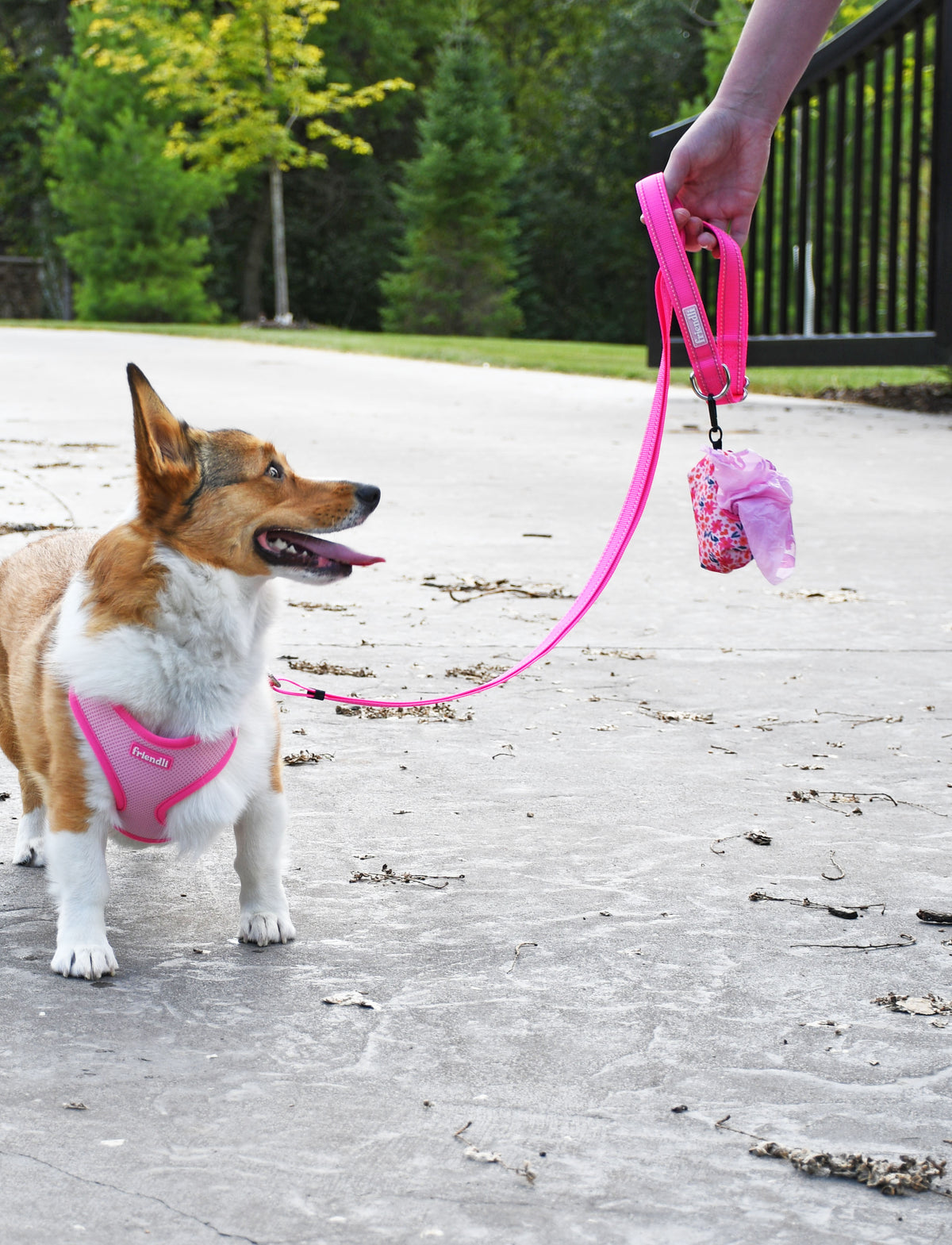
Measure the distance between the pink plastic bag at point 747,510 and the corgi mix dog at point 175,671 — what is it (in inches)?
28.6

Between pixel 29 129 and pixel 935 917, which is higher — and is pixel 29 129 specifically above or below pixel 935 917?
above

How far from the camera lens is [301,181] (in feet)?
134

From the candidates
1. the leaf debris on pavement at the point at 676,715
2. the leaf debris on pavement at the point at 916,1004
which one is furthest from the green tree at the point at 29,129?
the leaf debris on pavement at the point at 916,1004

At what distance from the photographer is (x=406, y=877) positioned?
3.09 meters

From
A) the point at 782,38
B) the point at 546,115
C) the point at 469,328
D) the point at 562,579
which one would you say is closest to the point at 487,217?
the point at 469,328

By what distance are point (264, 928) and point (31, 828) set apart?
2.54ft

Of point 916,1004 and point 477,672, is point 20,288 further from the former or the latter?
point 916,1004

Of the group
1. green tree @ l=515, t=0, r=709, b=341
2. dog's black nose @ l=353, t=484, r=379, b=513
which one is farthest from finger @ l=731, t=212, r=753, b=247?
green tree @ l=515, t=0, r=709, b=341

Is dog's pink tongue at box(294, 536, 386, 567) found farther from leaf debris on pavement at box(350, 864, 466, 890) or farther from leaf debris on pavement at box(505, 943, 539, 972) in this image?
leaf debris on pavement at box(505, 943, 539, 972)

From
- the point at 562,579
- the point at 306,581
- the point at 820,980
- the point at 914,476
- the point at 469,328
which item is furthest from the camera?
the point at 469,328

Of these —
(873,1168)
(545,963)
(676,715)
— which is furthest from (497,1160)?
(676,715)

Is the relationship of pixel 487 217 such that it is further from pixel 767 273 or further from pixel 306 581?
pixel 306 581

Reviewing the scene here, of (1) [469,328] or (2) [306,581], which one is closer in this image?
(2) [306,581]

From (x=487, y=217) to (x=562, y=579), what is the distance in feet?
105
